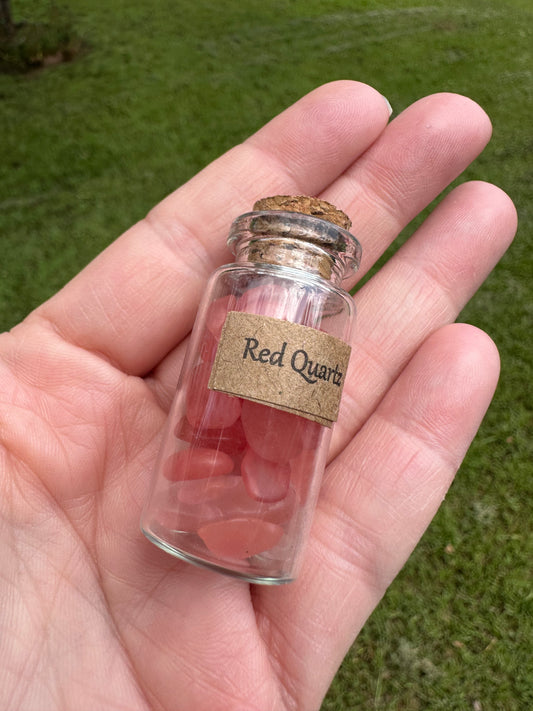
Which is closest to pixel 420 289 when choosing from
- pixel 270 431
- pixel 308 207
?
pixel 308 207

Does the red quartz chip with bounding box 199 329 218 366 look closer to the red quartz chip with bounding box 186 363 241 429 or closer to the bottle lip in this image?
the red quartz chip with bounding box 186 363 241 429

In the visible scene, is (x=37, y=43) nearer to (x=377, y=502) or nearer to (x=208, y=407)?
(x=208, y=407)

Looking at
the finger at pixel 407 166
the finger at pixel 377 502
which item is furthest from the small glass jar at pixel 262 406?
the finger at pixel 407 166

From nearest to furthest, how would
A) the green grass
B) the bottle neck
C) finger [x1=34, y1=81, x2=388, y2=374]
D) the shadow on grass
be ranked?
1. the bottle neck
2. finger [x1=34, y1=81, x2=388, y2=374]
3. the green grass
4. the shadow on grass

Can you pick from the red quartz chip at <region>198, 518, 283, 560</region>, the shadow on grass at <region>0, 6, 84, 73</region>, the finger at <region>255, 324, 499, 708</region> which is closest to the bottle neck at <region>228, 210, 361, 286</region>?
the finger at <region>255, 324, 499, 708</region>

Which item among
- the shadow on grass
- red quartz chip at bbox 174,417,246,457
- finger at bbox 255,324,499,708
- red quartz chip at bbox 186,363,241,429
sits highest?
the shadow on grass

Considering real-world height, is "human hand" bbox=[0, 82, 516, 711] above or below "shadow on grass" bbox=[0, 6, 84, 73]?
below
